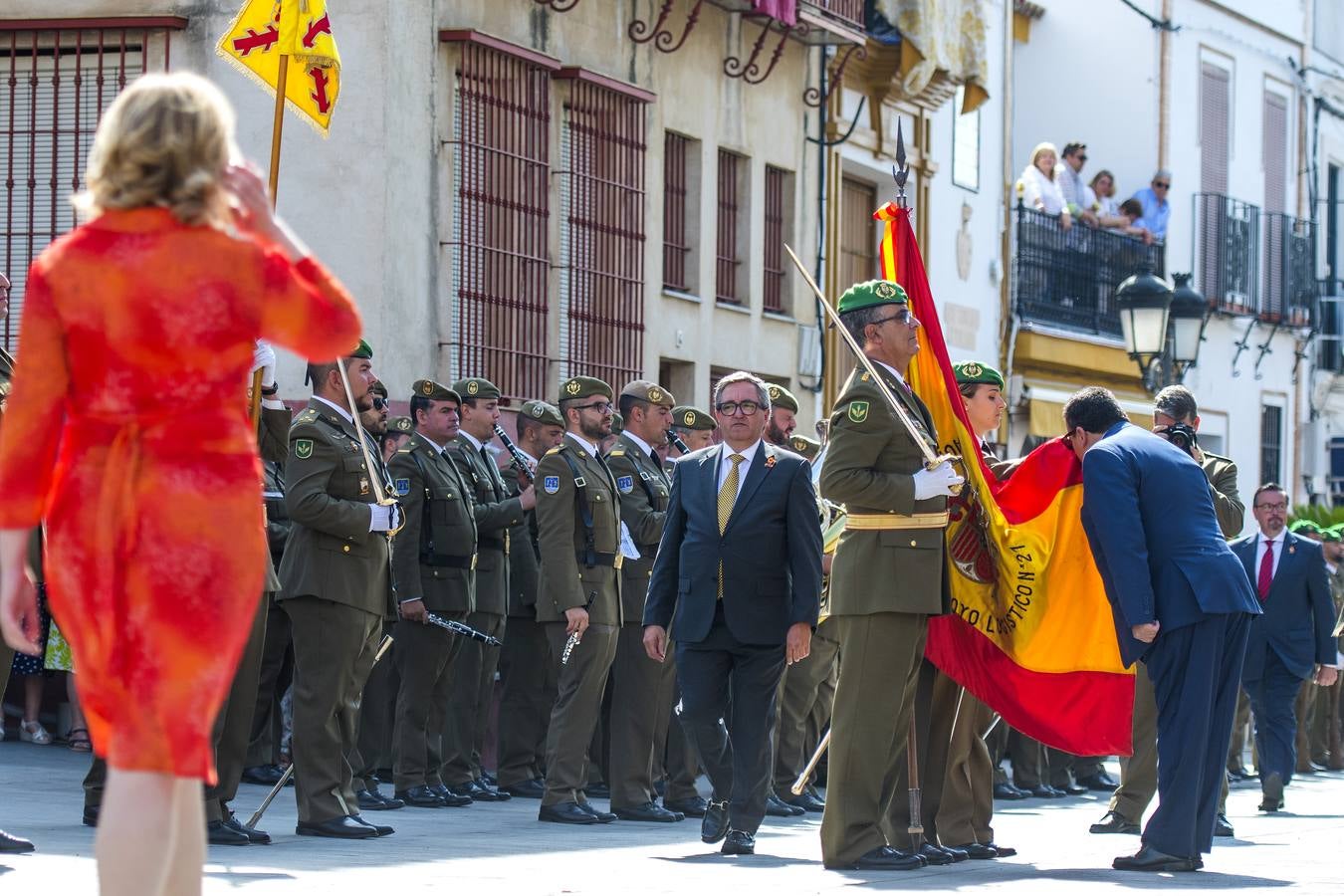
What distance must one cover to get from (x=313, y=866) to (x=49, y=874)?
1.10 meters

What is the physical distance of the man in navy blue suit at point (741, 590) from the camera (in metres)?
11.2

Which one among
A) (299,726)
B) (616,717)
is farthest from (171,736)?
(616,717)

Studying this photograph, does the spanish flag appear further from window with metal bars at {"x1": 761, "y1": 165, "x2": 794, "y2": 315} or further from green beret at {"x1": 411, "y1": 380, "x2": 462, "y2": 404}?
window with metal bars at {"x1": 761, "y1": 165, "x2": 794, "y2": 315}

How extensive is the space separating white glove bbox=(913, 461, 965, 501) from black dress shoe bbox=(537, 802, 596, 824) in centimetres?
338

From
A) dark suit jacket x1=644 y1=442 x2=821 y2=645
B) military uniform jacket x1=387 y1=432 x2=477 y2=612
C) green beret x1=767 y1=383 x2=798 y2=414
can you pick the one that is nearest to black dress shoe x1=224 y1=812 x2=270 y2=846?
dark suit jacket x1=644 y1=442 x2=821 y2=645

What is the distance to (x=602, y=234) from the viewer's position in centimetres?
2161

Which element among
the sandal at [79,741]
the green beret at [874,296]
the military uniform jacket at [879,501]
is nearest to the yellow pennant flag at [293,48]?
the green beret at [874,296]

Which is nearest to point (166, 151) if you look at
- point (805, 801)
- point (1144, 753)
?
point (1144, 753)

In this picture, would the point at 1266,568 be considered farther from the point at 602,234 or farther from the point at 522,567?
the point at 602,234

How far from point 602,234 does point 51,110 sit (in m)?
4.91

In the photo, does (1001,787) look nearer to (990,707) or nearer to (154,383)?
(990,707)

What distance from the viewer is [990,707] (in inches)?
469

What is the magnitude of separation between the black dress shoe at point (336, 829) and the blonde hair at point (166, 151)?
5.97 metres

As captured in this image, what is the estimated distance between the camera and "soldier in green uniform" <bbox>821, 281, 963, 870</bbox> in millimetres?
10570
